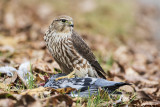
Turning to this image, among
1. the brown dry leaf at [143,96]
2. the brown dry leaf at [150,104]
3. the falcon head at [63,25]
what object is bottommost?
the brown dry leaf at [150,104]

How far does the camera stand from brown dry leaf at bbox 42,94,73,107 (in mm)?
3501

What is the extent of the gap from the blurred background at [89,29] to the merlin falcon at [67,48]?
1.13 metres

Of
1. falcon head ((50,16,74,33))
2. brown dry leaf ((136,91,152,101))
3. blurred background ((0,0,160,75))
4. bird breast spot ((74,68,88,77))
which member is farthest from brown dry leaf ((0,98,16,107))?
blurred background ((0,0,160,75))

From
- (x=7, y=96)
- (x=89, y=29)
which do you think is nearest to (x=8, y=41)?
(x=89, y=29)

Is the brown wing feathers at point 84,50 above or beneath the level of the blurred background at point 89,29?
beneath

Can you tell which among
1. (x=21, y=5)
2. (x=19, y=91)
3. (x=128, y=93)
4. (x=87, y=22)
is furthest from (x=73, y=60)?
(x=21, y=5)

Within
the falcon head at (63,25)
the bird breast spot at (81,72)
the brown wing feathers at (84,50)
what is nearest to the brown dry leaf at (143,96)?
the brown wing feathers at (84,50)

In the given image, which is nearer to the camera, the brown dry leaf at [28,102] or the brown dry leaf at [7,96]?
the brown dry leaf at [28,102]

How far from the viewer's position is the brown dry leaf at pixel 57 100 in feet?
11.5

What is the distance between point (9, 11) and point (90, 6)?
4671 millimetres

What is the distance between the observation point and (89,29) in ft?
37.0

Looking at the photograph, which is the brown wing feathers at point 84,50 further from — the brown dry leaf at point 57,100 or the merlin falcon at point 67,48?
the brown dry leaf at point 57,100

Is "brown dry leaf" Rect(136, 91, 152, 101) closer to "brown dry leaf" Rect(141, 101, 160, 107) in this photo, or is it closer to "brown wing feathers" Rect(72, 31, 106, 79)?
"brown dry leaf" Rect(141, 101, 160, 107)

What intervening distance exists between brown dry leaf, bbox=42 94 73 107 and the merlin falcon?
1.31m
